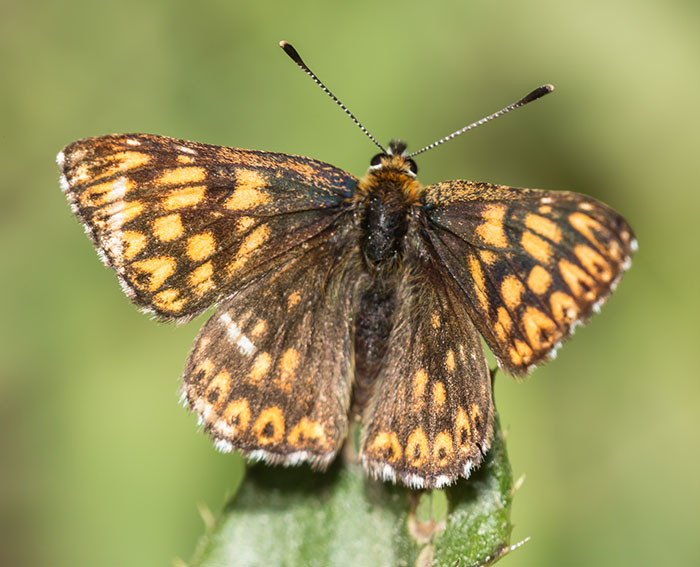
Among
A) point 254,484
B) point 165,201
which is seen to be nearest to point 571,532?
point 254,484

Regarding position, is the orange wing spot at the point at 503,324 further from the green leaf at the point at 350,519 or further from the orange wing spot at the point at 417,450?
the orange wing spot at the point at 417,450

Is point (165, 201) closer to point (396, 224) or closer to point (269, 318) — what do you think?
point (269, 318)

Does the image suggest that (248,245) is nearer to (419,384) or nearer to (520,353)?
(419,384)

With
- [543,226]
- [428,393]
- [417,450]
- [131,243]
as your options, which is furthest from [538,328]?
[131,243]

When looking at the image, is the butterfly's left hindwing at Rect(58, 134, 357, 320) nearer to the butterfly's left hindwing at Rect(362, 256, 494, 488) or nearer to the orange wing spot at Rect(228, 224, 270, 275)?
the orange wing spot at Rect(228, 224, 270, 275)

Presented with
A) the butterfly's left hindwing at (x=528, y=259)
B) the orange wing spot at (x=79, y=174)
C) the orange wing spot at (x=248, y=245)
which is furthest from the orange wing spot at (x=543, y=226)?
the orange wing spot at (x=79, y=174)

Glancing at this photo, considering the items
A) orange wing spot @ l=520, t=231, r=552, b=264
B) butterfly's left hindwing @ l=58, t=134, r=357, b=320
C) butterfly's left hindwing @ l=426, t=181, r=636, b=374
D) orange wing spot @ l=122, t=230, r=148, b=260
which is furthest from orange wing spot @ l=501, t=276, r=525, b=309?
orange wing spot @ l=122, t=230, r=148, b=260
